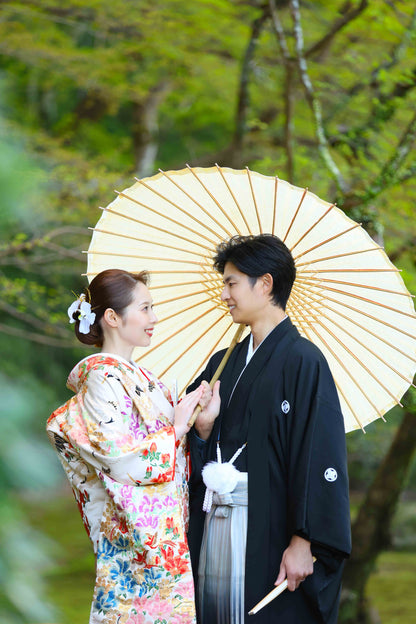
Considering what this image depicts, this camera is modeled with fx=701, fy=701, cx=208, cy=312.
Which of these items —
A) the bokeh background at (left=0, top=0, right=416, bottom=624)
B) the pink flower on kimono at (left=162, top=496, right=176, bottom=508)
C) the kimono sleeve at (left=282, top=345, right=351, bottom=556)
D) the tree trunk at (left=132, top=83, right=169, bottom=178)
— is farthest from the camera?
the tree trunk at (left=132, top=83, right=169, bottom=178)

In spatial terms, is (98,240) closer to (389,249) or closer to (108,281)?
(108,281)

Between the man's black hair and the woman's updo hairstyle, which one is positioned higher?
the man's black hair

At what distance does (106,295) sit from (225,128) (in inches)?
379

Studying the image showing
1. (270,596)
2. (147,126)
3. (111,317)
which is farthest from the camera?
(147,126)

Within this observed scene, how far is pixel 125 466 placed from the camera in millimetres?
2234

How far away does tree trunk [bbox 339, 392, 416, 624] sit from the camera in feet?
18.7

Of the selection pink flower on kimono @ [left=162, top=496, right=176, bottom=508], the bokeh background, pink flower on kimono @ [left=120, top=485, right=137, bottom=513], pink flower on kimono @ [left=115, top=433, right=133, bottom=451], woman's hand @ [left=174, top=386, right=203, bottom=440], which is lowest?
pink flower on kimono @ [left=162, top=496, right=176, bottom=508]

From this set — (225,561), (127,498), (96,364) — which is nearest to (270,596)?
(225,561)

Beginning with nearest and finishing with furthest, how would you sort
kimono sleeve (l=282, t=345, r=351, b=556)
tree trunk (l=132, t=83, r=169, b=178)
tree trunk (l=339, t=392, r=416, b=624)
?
kimono sleeve (l=282, t=345, r=351, b=556) < tree trunk (l=339, t=392, r=416, b=624) < tree trunk (l=132, t=83, r=169, b=178)

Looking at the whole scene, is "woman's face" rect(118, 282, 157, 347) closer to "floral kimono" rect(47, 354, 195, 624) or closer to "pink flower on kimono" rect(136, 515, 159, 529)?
"floral kimono" rect(47, 354, 195, 624)

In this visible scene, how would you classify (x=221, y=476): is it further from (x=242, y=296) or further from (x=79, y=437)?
(x=242, y=296)

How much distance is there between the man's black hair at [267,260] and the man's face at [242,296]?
21 millimetres

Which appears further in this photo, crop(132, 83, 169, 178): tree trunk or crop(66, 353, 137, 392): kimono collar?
crop(132, 83, 169, 178): tree trunk

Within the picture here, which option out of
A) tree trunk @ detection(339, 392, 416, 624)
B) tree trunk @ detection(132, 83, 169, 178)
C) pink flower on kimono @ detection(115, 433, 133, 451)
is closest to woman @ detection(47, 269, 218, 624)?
pink flower on kimono @ detection(115, 433, 133, 451)
